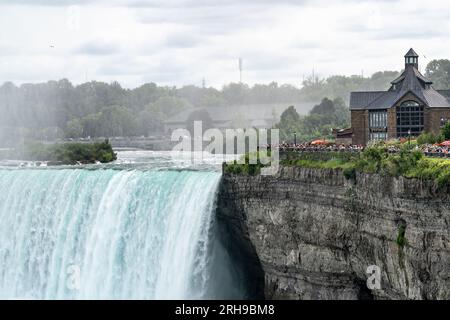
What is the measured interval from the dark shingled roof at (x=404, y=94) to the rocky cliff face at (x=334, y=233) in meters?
15.5

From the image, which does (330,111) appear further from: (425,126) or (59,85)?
(59,85)

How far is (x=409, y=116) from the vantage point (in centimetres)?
6956

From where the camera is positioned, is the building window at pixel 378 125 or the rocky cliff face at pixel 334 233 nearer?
the rocky cliff face at pixel 334 233

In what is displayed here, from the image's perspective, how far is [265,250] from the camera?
5606cm

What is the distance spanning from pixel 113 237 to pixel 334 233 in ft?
48.2

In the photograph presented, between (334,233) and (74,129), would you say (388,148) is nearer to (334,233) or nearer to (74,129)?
(334,233)

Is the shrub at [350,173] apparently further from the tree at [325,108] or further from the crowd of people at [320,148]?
the tree at [325,108]

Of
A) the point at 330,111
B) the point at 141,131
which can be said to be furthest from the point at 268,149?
the point at 141,131

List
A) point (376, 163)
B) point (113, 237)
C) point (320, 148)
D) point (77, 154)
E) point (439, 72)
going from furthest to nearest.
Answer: point (439, 72)
point (77, 154)
point (113, 237)
point (320, 148)
point (376, 163)

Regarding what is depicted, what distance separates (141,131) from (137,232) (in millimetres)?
98787

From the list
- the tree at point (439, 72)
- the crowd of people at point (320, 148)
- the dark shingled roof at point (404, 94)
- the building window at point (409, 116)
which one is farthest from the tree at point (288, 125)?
the crowd of people at point (320, 148)

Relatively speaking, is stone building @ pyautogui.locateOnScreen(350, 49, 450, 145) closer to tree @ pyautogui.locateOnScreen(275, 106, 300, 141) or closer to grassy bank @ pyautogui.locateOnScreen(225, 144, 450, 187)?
grassy bank @ pyautogui.locateOnScreen(225, 144, 450, 187)

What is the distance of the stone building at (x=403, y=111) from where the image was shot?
69000 mm

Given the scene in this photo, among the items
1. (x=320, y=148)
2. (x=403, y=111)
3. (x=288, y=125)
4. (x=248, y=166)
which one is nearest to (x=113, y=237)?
(x=248, y=166)
